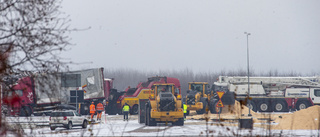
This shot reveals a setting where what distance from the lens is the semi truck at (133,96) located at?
41.4m

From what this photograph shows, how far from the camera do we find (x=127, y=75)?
512ft

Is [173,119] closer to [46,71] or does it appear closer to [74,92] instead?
[74,92]

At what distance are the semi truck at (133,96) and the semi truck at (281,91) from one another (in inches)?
264

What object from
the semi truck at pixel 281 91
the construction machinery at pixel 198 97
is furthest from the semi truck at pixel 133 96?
the semi truck at pixel 281 91

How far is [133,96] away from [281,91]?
572 inches

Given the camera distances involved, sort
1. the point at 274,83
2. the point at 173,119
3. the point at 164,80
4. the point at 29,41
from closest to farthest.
Answer: the point at 29,41, the point at 173,119, the point at 164,80, the point at 274,83

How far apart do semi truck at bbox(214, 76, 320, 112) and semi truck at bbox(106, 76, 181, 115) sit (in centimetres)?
669

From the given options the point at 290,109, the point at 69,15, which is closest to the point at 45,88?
the point at 69,15

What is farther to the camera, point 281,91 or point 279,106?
point 281,91

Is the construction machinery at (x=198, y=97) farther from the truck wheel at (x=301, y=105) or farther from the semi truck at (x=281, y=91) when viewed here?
the truck wheel at (x=301, y=105)

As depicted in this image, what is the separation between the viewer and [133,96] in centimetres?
4166

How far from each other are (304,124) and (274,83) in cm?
2003

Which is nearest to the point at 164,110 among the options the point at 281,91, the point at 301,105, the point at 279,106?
the point at 279,106

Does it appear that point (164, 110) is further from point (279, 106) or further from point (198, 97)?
point (279, 106)
